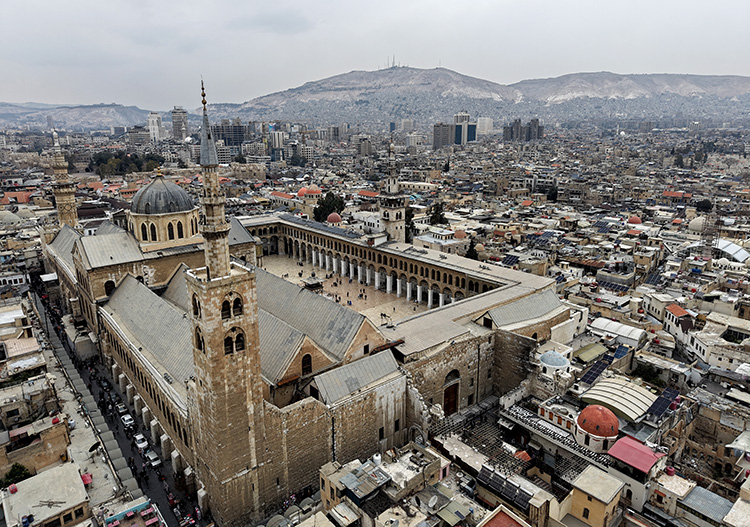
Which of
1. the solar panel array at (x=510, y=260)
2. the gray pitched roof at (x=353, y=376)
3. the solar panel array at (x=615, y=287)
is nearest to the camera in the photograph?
the gray pitched roof at (x=353, y=376)

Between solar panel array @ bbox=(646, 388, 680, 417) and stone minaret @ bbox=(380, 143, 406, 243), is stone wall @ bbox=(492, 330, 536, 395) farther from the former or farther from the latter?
stone minaret @ bbox=(380, 143, 406, 243)

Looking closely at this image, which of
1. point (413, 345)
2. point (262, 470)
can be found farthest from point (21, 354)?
point (413, 345)

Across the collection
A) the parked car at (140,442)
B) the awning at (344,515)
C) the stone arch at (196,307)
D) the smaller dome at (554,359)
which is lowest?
the parked car at (140,442)

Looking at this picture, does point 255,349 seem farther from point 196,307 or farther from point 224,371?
point 196,307

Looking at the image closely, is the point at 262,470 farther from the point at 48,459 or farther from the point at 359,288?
the point at 359,288

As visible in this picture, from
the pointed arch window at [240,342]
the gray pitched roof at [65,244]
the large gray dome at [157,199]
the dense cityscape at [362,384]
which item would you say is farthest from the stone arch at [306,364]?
the gray pitched roof at [65,244]

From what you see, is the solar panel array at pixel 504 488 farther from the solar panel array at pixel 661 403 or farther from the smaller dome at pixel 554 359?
the solar panel array at pixel 661 403

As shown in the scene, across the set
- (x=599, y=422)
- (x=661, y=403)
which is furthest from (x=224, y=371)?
(x=661, y=403)
